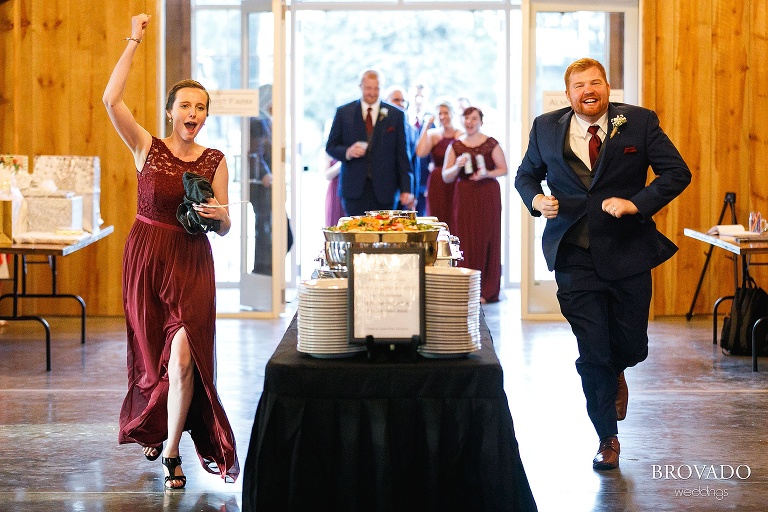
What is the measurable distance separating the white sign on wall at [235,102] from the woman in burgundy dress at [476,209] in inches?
78.2

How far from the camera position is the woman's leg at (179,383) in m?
4.02

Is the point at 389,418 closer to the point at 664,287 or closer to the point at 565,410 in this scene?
the point at 565,410

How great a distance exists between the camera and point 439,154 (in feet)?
33.6

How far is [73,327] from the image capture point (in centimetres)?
823

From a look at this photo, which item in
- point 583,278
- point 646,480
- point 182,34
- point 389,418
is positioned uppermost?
point 182,34

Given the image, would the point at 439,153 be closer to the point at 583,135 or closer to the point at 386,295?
the point at 583,135

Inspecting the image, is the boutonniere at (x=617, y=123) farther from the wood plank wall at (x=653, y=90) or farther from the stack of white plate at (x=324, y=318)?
the wood plank wall at (x=653, y=90)

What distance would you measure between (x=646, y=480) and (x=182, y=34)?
5769 millimetres

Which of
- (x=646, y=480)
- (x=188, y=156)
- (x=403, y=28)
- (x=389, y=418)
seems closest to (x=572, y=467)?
(x=646, y=480)

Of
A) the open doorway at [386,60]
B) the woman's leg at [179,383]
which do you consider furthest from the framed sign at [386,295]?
the open doorway at [386,60]

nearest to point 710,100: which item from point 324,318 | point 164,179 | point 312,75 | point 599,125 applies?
point 599,125

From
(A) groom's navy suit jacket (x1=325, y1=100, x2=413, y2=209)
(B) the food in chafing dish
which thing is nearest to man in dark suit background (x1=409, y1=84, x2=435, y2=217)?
(A) groom's navy suit jacket (x1=325, y1=100, x2=413, y2=209)

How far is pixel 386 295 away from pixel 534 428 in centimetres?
238

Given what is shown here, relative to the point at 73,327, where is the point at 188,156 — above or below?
above
